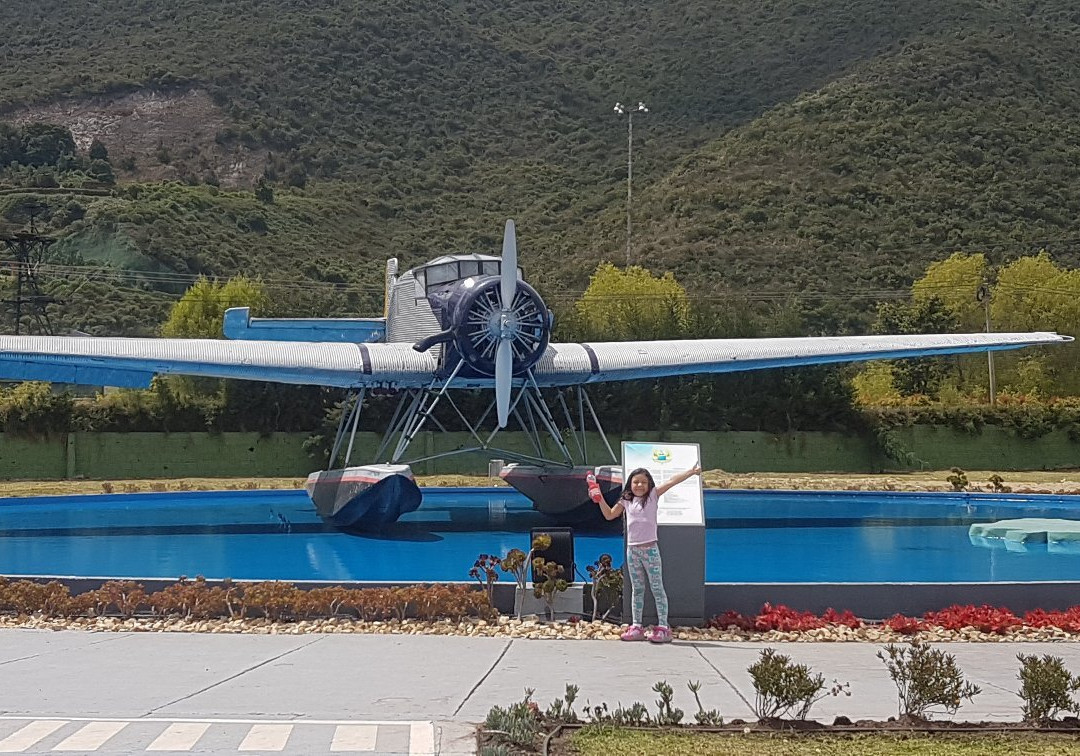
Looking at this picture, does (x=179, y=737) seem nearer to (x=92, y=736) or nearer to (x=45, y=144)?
(x=92, y=736)

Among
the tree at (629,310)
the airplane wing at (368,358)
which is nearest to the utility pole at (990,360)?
the tree at (629,310)

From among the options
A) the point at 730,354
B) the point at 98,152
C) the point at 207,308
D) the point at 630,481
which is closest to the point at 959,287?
the point at 207,308

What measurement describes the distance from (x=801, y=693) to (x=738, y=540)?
12.0 meters

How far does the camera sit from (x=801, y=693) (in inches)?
207

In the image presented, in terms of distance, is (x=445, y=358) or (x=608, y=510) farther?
(x=445, y=358)

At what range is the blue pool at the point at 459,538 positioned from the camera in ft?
45.8


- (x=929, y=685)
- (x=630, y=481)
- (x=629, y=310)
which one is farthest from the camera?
(x=629, y=310)

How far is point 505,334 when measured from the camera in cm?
1734

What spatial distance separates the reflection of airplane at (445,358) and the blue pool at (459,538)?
2.82ft

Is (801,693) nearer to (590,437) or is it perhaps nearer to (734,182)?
(590,437)

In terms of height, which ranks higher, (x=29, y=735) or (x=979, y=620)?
(x=29, y=735)

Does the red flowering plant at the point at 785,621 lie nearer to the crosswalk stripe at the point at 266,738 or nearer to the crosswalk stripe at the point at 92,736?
the crosswalk stripe at the point at 266,738

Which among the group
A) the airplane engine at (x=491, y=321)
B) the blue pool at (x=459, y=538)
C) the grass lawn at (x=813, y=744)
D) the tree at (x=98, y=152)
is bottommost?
the blue pool at (x=459, y=538)

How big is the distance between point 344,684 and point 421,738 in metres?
1.39
